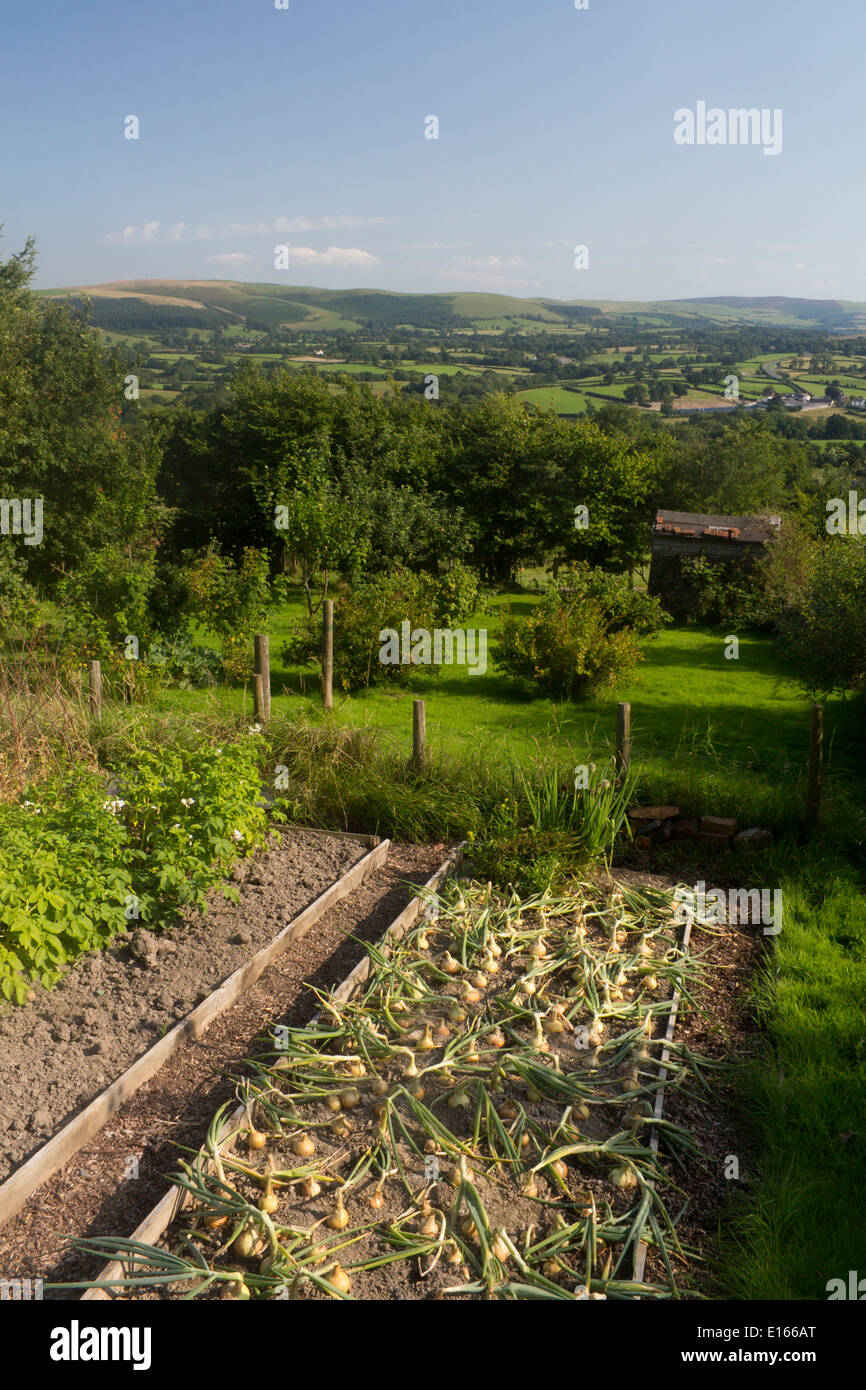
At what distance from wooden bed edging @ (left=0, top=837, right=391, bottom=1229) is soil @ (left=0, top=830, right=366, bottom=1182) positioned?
0.32 ft

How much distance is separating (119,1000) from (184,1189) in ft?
4.93

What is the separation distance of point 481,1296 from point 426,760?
16.0ft

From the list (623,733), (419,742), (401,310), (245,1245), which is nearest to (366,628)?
(419,742)

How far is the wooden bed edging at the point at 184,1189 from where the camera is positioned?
3.23m

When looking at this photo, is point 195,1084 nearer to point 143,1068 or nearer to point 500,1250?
point 143,1068

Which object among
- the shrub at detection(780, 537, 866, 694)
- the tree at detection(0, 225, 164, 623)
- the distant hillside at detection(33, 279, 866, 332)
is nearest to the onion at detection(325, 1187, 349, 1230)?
the shrub at detection(780, 537, 866, 694)

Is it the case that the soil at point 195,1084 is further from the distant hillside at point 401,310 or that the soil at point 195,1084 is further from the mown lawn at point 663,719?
the distant hillside at point 401,310

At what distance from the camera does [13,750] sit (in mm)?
7332

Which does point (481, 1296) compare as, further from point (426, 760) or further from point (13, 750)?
point (13, 750)

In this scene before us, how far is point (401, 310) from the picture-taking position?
88.4 metres

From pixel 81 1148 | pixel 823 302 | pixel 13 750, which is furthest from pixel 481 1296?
pixel 823 302

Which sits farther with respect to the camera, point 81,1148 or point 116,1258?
point 81,1148

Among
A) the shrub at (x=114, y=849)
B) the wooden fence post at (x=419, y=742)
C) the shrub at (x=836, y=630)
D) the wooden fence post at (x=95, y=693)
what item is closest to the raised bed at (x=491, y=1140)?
the shrub at (x=114, y=849)

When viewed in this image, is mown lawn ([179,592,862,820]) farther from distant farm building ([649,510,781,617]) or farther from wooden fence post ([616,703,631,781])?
distant farm building ([649,510,781,617])
